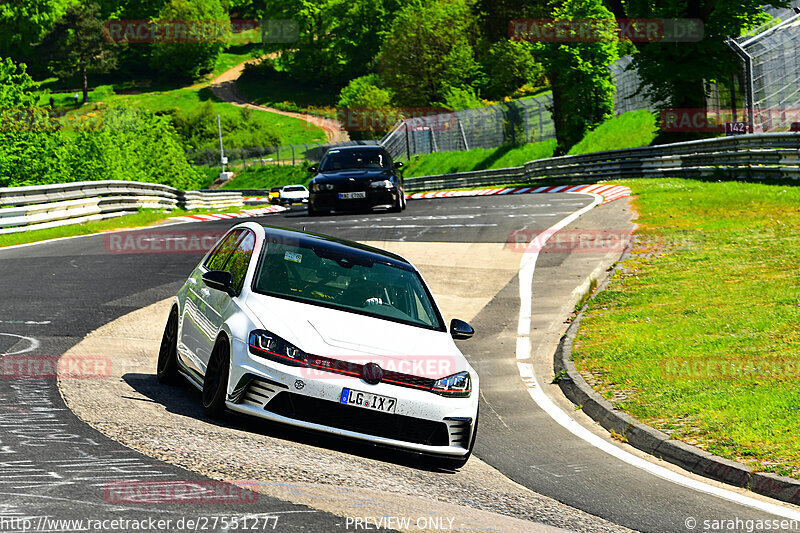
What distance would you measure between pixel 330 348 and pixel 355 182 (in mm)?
18038

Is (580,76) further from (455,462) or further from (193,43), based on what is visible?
(193,43)

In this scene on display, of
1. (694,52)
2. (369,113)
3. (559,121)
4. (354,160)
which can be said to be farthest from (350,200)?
(369,113)

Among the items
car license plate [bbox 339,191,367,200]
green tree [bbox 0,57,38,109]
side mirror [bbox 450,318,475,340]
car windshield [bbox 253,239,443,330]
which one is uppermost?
green tree [bbox 0,57,38,109]

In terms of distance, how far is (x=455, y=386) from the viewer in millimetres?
7398

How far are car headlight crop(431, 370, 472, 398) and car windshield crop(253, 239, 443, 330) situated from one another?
0.71m

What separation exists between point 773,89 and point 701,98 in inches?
183

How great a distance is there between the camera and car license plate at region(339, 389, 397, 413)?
694 cm

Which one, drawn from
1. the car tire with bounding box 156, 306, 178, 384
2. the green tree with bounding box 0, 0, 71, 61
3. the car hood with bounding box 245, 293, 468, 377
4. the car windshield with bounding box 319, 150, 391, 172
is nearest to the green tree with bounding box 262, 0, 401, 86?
the green tree with bounding box 0, 0, 71, 61

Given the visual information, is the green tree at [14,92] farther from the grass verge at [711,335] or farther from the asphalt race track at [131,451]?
the grass verge at [711,335]

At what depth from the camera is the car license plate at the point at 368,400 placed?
22.8ft

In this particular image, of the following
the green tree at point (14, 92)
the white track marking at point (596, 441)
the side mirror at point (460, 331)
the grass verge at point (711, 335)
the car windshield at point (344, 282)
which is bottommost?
the white track marking at point (596, 441)

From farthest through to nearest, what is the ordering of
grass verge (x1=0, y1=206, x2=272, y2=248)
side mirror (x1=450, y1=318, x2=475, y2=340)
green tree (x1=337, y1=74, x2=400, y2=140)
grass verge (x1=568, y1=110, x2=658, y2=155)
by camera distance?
green tree (x1=337, y1=74, x2=400, y2=140)
grass verge (x1=568, y1=110, x2=658, y2=155)
grass verge (x1=0, y1=206, x2=272, y2=248)
side mirror (x1=450, y1=318, x2=475, y2=340)

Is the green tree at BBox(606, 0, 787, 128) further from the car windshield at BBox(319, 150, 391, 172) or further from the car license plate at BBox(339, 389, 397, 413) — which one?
the car license plate at BBox(339, 389, 397, 413)

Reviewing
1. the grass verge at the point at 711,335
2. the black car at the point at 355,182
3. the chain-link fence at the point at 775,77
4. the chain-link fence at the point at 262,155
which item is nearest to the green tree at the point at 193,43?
the chain-link fence at the point at 262,155
